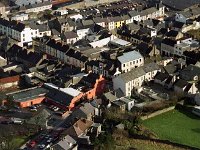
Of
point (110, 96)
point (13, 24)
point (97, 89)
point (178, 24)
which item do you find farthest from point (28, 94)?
point (178, 24)

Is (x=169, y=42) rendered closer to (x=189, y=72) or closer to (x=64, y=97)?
(x=189, y=72)

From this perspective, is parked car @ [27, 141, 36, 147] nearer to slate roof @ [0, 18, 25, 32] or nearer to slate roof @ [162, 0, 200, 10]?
slate roof @ [0, 18, 25, 32]

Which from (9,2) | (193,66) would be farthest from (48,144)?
(9,2)

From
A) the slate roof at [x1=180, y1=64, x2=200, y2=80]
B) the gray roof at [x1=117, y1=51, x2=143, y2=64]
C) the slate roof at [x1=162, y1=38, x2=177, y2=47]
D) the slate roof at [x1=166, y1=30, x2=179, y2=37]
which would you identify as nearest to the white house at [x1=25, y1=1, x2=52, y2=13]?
the slate roof at [x1=166, y1=30, x2=179, y2=37]

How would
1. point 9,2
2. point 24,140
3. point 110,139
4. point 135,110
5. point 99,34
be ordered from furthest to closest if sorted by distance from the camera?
point 9,2 → point 99,34 → point 135,110 → point 24,140 → point 110,139

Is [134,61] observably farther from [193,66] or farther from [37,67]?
[37,67]

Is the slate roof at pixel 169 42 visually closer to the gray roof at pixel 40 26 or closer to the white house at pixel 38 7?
the gray roof at pixel 40 26
